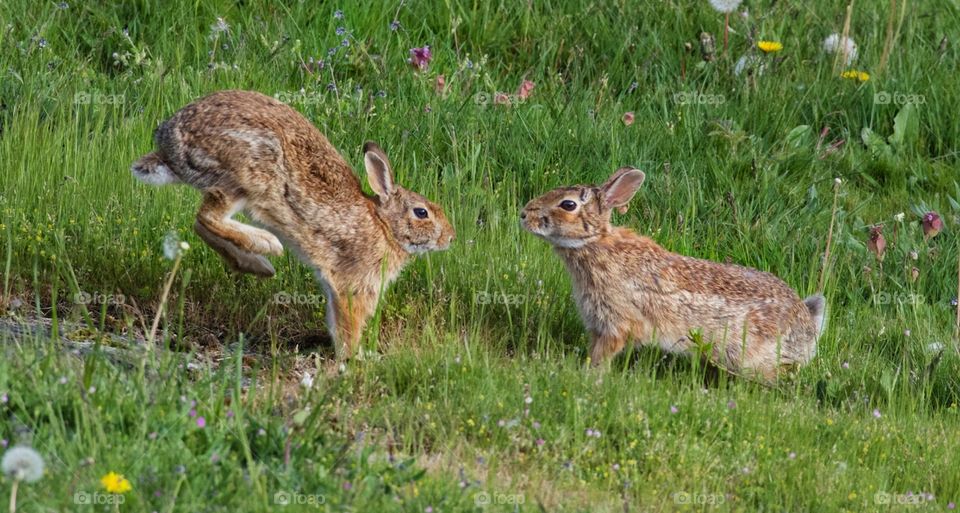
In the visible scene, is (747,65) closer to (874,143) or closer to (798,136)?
(798,136)

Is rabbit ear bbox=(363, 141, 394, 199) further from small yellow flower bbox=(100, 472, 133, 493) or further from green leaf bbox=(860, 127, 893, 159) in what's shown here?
green leaf bbox=(860, 127, 893, 159)

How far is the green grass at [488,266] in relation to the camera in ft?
16.3

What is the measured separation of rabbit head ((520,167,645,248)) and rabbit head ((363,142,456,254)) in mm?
443

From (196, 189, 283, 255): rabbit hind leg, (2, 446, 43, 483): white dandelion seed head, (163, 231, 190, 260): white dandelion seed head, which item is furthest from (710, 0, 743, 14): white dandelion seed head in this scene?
(2, 446, 43, 483): white dandelion seed head

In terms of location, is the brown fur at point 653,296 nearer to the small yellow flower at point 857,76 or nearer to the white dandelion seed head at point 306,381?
the white dandelion seed head at point 306,381

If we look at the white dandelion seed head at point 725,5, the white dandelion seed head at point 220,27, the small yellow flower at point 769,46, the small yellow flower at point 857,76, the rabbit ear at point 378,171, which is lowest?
the rabbit ear at point 378,171

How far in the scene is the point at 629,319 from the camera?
23.1ft

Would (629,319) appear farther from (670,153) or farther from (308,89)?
(308,89)

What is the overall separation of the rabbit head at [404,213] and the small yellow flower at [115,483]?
2.97 metres

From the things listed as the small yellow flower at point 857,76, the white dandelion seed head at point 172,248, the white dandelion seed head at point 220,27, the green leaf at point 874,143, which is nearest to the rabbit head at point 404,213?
the white dandelion seed head at point 172,248

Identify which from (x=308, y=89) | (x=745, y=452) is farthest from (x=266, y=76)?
(x=745, y=452)

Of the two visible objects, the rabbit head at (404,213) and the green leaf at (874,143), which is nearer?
the rabbit head at (404,213)

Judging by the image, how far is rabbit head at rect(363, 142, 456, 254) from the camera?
23.2ft

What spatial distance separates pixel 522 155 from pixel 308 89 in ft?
4.64
